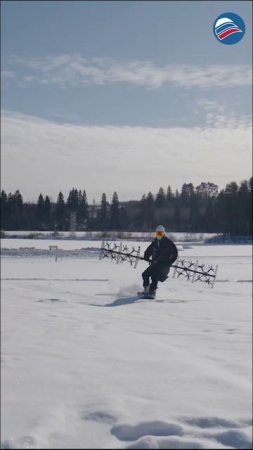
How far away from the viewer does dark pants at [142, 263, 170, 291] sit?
6.73 feet

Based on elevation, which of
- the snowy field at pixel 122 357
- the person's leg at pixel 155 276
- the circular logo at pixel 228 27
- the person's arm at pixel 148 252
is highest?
the circular logo at pixel 228 27

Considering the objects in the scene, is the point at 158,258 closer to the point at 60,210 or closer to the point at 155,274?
the point at 155,274

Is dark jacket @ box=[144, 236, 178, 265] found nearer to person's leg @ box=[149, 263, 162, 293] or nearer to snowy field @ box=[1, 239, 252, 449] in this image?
person's leg @ box=[149, 263, 162, 293]

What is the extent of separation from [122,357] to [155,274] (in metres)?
6.63

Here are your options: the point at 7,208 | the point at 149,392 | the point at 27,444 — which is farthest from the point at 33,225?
the point at 149,392

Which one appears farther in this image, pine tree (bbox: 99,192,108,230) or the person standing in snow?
pine tree (bbox: 99,192,108,230)

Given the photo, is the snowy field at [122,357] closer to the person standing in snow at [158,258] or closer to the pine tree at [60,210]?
the person standing in snow at [158,258]

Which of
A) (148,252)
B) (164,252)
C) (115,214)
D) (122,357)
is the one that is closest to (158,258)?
(164,252)

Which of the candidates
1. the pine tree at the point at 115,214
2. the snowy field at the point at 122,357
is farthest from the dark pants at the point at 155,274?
the pine tree at the point at 115,214

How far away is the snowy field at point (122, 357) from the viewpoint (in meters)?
3.87

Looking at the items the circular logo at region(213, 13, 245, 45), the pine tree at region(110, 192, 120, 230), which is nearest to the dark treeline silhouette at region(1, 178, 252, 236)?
the pine tree at region(110, 192, 120, 230)

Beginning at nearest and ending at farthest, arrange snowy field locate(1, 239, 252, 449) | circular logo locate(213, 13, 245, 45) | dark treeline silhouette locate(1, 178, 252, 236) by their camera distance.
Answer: circular logo locate(213, 13, 245, 45) → dark treeline silhouette locate(1, 178, 252, 236) → snowy field locate(1, 239, 252, 449)

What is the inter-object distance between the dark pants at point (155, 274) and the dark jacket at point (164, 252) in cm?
2

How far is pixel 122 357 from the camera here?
27.8 feet
